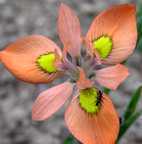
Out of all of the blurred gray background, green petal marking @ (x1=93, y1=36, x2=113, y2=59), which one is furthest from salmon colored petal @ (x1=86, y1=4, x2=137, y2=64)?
the blurred gray background

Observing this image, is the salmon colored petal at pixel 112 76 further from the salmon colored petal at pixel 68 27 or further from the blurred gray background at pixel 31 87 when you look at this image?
the blurred gray background at pixel 31 87

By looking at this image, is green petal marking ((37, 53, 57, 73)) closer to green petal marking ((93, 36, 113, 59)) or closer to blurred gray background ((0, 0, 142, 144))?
green petal marking ((93, 36, 113, 59))

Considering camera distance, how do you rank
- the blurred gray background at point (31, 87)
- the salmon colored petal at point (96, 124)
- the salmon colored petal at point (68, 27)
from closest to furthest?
the salmon colored petal at point (96, 124) → the salmon colored petal at point (68, 27) → the blurred gray background at point (31, 87)

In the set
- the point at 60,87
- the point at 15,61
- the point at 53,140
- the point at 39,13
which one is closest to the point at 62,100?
the point at 60,87

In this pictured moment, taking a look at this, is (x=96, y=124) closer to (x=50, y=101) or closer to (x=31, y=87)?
(x=50, y=101)

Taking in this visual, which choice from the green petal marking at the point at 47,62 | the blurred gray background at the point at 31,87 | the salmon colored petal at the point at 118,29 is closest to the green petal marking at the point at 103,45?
the salmon colored petal at the point at 118,29
